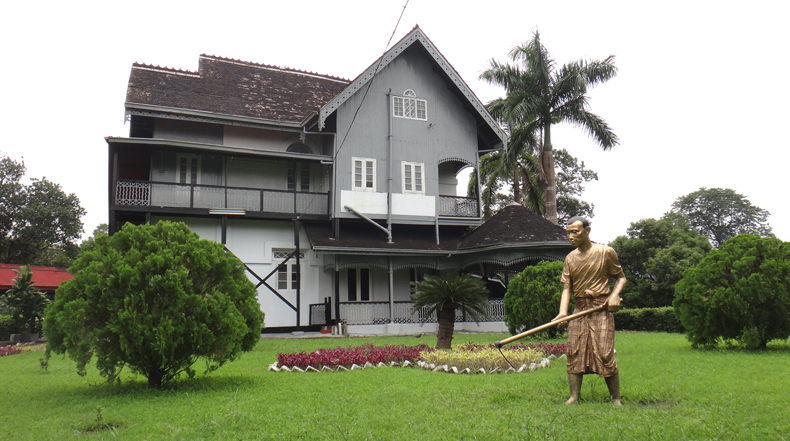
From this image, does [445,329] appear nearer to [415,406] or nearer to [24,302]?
[415,406]

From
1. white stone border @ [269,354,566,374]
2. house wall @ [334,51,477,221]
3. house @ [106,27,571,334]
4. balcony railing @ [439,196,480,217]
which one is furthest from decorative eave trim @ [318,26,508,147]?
white stone border @ [269,354,566,374]

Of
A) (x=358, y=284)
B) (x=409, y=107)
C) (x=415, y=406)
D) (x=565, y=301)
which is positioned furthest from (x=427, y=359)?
(x=409, y=107)

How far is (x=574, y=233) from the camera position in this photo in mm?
6598

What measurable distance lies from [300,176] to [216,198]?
149 inches

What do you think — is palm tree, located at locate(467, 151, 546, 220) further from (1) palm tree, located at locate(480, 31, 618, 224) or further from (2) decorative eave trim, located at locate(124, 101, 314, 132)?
(2) decorative eave trim, located at locate(124, 101, 314, 132)

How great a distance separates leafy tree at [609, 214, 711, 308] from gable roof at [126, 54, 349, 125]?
→ 19510mm

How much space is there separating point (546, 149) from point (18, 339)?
904 inches

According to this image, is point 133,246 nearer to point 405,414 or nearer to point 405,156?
point 405,414

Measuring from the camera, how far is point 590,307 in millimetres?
6426

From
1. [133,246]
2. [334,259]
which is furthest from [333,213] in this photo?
[133,246]

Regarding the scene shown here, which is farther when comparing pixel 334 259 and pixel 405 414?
pixel 334 259

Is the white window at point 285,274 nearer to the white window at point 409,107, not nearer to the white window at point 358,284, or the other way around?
the white window at point 358,284

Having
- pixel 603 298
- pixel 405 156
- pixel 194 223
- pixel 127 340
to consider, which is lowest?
pixel 127 340

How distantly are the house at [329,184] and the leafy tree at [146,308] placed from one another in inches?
A: 424
